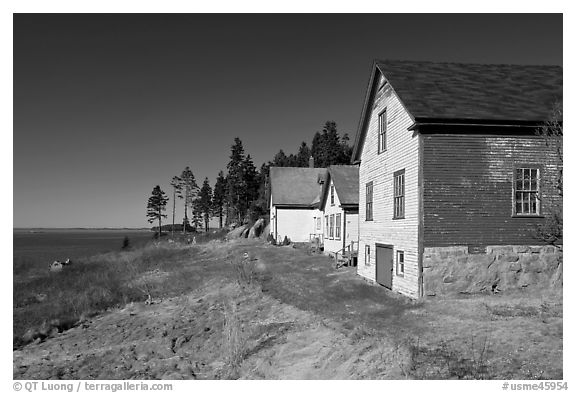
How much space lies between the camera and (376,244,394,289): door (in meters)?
18.4

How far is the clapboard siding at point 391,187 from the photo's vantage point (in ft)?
53.1

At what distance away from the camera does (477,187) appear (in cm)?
1578

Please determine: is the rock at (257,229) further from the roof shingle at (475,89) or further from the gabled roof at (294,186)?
the roof shingle at (475,89)

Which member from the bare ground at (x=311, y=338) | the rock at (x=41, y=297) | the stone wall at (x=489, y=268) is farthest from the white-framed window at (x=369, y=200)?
the rock at (x=41, y=297)

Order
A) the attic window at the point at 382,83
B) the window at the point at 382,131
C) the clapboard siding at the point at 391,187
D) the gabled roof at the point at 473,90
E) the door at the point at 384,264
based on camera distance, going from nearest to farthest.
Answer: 1. the gabled roof at the point at 473,90
2. the clapboard siding at the point at 391,187
3. the door at the point at 384,264
4. the attic window at the point at 382,83
5. the window at the point at 382,131

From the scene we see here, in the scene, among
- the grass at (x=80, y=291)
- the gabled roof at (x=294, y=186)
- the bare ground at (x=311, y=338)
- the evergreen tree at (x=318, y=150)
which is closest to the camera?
the bare ground at (x=311, y=338)

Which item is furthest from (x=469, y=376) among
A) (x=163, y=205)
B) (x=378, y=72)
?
(x=163, y=205)

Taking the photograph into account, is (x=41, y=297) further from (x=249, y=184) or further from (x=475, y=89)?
(x=249, y=184)

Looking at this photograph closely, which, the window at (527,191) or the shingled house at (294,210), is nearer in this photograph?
the window at (527,191)

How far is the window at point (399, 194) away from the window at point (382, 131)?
2175 mm

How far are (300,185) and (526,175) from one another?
3237 centimetres

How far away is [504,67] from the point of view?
19.8 meters

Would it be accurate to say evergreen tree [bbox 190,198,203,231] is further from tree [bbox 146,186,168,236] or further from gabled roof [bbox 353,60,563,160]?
gabled roof [bbox 353,60,563,160]

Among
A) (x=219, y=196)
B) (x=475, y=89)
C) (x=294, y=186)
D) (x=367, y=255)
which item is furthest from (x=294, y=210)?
(x=219, y=196)
